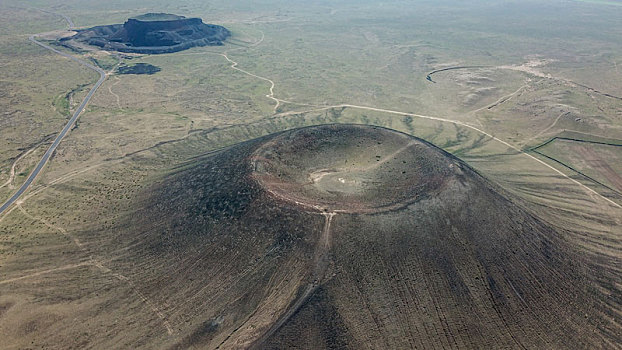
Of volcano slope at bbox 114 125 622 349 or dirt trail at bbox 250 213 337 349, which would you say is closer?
dirt trail at bbox 250 213 337 349

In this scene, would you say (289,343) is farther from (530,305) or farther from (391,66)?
(391,66)

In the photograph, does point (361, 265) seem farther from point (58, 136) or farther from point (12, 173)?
point (58, 136)

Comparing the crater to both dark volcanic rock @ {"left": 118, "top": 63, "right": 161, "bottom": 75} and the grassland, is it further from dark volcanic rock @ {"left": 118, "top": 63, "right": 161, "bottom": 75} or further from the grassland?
dark volcanic rock @ {"left": 118, "top": 63, "right": 161, "bottom": 75}

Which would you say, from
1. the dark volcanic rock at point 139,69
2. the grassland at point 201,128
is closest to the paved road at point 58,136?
the grassland at point 201,128

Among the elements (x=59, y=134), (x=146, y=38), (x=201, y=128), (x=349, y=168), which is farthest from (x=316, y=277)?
(x=146, y=38)

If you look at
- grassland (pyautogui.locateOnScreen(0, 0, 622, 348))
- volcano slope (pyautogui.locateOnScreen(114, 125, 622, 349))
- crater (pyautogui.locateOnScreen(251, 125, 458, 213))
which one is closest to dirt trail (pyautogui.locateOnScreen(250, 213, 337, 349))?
volcano slope (pyautogui.locateOnScreen(114, 125, 622, 349))

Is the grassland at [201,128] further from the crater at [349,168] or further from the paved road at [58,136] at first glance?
the crater at [349,168]
